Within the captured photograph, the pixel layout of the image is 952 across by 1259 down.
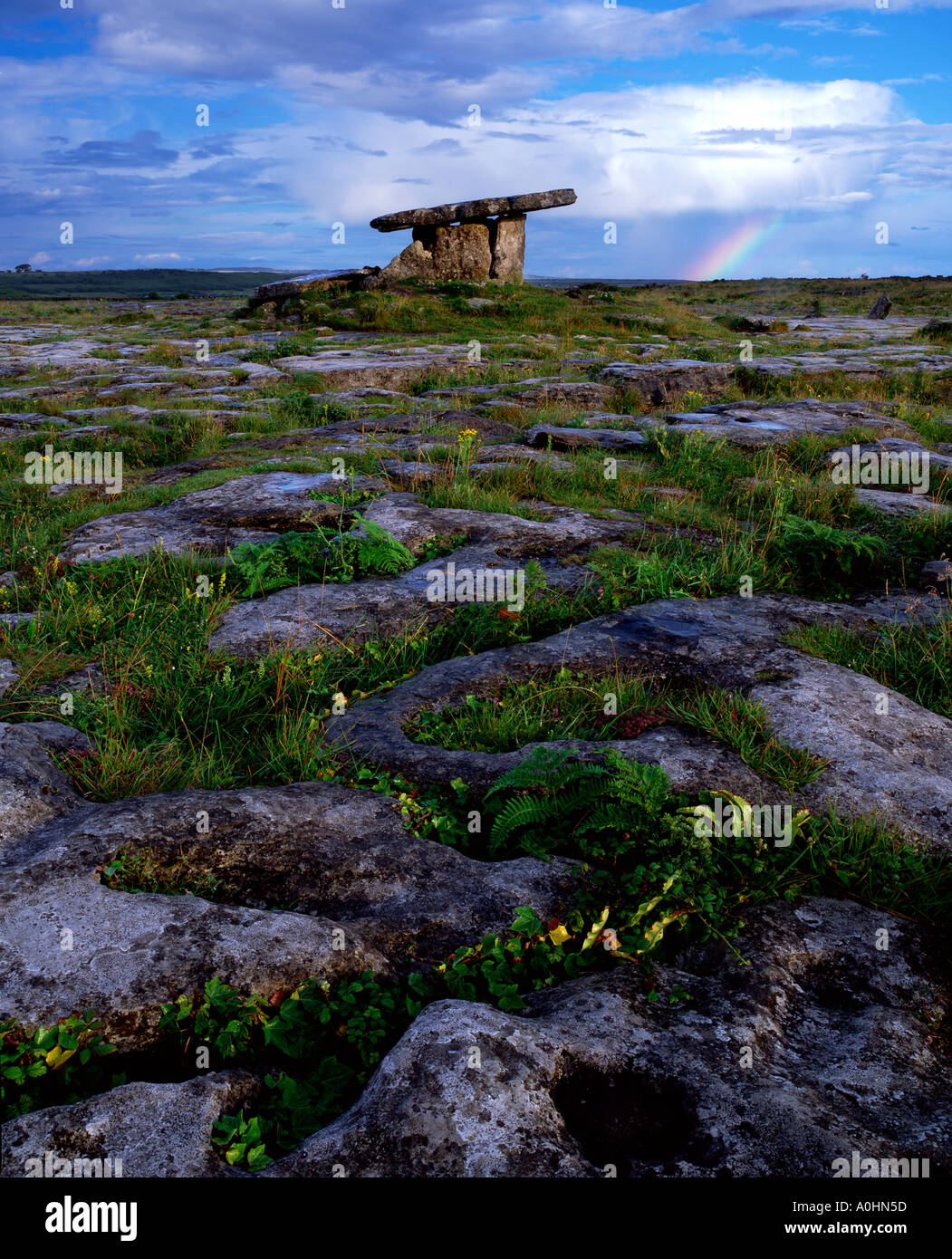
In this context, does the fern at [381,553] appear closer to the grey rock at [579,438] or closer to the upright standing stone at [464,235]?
the grey rock at [579,438]

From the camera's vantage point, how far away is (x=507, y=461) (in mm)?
8688

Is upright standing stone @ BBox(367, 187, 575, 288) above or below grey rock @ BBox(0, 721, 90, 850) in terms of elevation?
above

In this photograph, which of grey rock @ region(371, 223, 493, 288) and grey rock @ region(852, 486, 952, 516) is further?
grey rock @ region(371, 223, 493, 288)

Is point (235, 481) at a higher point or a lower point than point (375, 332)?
lower

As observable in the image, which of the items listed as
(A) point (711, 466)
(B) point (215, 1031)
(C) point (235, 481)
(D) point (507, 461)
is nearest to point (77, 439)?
(C) point (235, 481)

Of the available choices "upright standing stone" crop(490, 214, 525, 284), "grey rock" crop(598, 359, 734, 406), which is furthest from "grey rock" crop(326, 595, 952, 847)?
"upright standing stone" crop(490, 214, 525, 284)

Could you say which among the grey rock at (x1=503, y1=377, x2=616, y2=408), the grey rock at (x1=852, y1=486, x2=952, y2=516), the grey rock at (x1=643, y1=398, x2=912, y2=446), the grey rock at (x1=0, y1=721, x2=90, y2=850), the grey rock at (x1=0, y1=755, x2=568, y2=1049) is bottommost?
the grey rock at (x1=0, y1=755, x2=568, y2=1049)

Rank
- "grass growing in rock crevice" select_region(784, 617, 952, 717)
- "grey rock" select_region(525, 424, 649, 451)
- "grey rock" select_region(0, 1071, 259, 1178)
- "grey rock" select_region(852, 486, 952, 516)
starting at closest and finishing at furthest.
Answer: "grey rock" select_region(0, 1071, 259, 1178), "grass growing in rock crevice" select_region(784, 617, 952, 717), "grey rock" select_region(852, 486, 952, 516), "grey rock" select_region(525, 424, 649, 451)

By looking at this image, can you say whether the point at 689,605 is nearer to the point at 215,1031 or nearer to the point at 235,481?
the point at 215,1031

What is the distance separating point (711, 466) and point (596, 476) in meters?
1.32

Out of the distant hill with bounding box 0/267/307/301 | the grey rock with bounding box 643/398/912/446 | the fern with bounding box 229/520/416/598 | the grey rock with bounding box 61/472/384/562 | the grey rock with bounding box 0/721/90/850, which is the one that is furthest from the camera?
the distant hill with bounding box 0/267/307/301

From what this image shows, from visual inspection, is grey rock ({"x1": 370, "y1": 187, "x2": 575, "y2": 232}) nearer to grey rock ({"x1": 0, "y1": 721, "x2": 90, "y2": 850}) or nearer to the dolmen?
the dolmen

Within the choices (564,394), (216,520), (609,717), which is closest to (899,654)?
(609,717)

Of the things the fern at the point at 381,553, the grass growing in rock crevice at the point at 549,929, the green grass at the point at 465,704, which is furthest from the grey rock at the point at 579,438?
the grass growing in rock crevice at the point at 549,929
